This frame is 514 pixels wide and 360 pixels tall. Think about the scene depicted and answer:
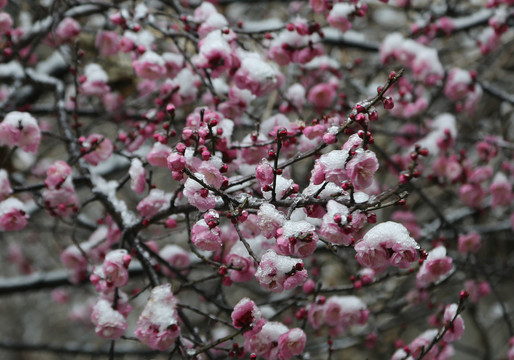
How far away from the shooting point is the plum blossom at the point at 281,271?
1461 mm

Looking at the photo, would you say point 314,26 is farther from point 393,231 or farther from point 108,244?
point 108,244

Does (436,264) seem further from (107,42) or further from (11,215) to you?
(107,42)

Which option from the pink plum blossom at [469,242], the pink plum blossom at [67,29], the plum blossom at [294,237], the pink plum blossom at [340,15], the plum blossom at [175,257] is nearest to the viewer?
the plum blossom at [294,237]

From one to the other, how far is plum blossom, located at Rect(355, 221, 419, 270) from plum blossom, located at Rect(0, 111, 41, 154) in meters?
1.52

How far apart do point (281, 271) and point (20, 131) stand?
1.36 meters

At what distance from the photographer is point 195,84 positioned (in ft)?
8.19

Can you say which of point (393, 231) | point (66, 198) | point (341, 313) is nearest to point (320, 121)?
point (393, 231)

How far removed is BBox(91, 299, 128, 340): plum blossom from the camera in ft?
5.90

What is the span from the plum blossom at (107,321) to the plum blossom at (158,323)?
147 mm

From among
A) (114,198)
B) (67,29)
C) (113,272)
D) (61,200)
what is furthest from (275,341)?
(67,29)

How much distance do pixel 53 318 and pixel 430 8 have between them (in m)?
7.30

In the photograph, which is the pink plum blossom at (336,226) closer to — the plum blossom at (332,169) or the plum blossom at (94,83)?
the plum blossom at (332,169)

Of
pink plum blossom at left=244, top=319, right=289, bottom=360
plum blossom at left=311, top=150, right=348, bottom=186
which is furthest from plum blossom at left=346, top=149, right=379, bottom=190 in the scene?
pink plum blossom at left=244, top=319, right=289, bottom=360

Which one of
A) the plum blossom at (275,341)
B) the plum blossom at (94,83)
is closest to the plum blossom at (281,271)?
the plum blossom at (275,341)
